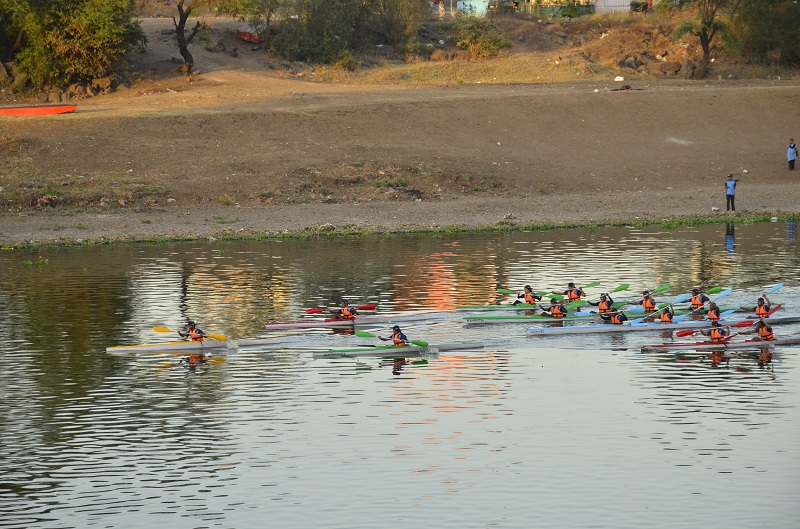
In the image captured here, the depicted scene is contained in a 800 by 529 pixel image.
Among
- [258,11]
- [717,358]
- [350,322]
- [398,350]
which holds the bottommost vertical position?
[717,358]

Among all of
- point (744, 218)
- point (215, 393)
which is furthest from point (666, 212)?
point (215, 393)

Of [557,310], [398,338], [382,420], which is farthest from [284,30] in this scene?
[382,420]

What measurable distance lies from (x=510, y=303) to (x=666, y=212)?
18.9 metres

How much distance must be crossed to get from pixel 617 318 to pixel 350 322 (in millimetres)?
6207

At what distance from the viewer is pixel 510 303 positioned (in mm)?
30078

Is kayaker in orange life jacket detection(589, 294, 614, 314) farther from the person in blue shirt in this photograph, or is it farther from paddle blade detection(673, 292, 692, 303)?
the person in blue shirt

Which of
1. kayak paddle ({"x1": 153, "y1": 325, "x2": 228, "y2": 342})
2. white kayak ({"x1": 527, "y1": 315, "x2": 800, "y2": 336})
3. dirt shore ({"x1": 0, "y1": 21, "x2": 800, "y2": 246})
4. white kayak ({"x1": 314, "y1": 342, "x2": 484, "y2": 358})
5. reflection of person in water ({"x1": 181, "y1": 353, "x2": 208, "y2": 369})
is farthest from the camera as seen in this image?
dirt shore ({"x1": 0, "y1": 21, "x2": 800, "y2": 246})

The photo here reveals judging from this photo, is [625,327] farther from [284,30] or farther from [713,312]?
[284,30]

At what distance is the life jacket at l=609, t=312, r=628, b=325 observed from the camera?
1082 inches

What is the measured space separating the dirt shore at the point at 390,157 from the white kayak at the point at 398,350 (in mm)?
18707

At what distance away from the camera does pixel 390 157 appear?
5234 centimetres

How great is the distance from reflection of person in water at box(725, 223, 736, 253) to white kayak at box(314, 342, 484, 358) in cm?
1561

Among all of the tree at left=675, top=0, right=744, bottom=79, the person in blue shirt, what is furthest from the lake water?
the tree at left=675, top=0, right=744, bottom=79

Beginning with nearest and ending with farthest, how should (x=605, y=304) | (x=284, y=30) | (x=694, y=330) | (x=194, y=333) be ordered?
(x=194, y=333)
(x=694, y=330)
(x=605, y=304)
(x=284, y=30)
